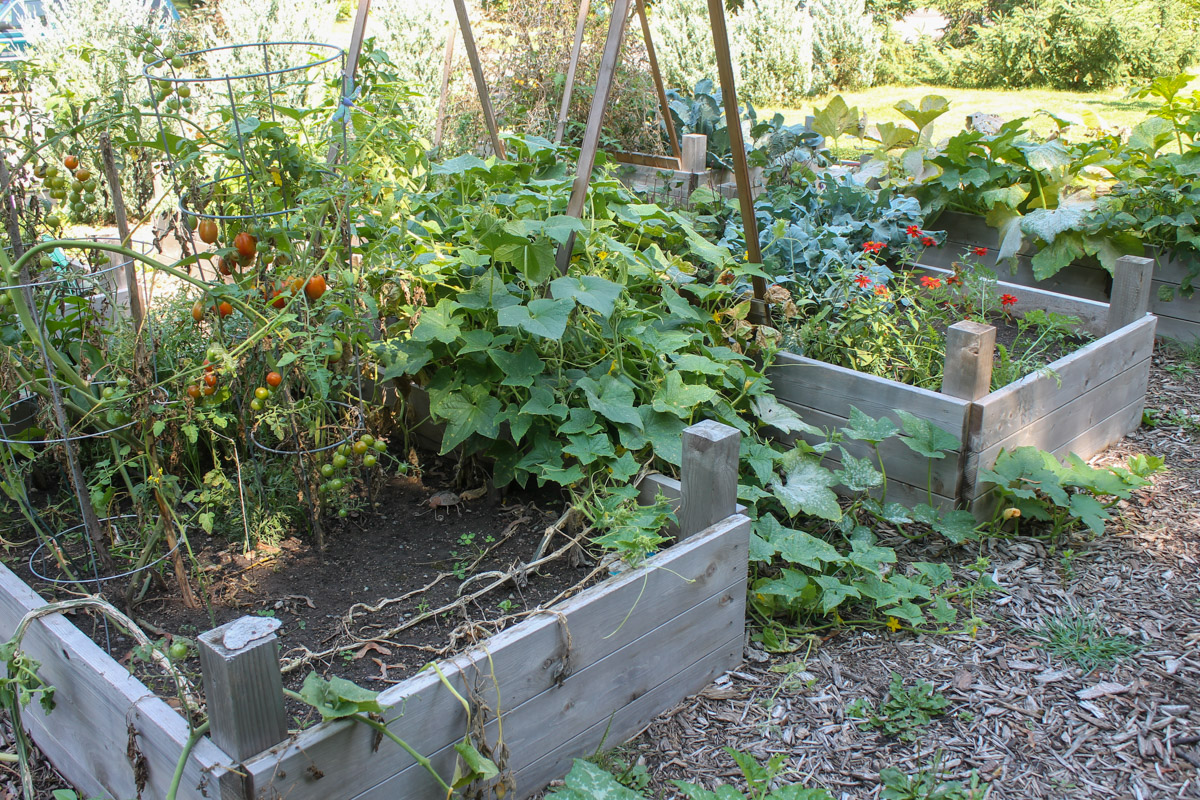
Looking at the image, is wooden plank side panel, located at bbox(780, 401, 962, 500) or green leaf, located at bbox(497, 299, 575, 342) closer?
green leaf, located at bbox(497, 299, 575, 342)

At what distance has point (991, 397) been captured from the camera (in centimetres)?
266

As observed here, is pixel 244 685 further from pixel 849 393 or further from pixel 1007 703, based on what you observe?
pixel 849 393

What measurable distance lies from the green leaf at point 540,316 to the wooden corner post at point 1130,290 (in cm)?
219

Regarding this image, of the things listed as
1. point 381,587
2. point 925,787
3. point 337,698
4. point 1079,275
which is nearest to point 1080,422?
point 1079,275

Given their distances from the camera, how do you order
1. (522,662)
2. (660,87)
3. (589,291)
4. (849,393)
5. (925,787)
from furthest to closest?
(660,87), (849,393), (589,291), (925,787), (522,662)

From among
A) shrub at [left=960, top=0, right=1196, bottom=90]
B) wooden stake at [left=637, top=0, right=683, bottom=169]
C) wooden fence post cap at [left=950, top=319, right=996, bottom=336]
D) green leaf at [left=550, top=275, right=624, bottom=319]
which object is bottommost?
wooden fence post cap at [left=950, top=319, right=996, bottom=336]

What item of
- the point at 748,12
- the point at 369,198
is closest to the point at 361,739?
the point at 369,198

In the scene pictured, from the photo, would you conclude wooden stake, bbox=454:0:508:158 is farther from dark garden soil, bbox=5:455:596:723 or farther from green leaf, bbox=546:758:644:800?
green leaf, bbox=546:758:644:800

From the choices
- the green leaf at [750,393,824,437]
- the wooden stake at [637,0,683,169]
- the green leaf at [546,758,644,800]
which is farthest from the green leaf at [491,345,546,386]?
the wooden stake at [637,0,683,169]

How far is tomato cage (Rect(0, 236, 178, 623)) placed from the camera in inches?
74.5

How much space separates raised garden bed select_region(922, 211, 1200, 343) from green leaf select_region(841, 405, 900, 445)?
4.92ft

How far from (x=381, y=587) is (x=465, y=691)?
2.08 feet

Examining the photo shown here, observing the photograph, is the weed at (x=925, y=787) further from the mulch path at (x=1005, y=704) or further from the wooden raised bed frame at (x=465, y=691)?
the wooden raised bed frame at (x=465, y=691)

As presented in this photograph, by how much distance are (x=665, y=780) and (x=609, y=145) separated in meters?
4.23
